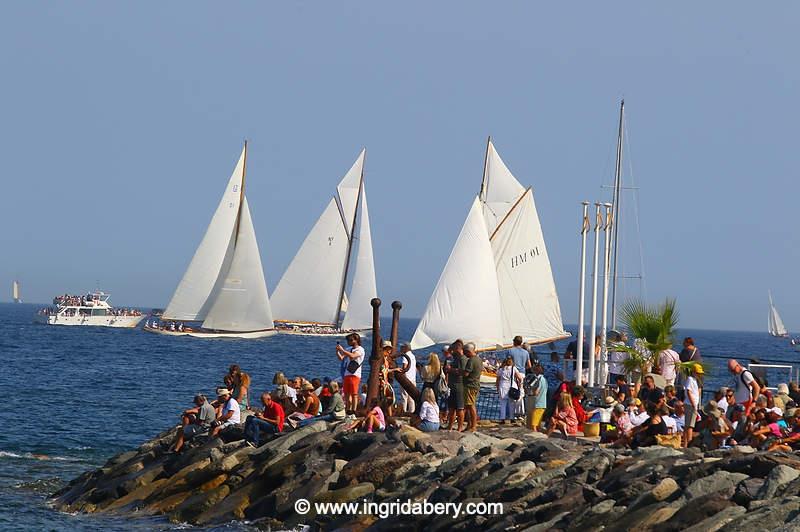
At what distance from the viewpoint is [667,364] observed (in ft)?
81.7

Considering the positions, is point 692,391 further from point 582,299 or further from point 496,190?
point 496,190

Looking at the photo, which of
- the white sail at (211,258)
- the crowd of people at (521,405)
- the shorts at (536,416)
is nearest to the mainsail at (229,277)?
the white sail at (211,258)

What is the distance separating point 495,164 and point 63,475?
23156 mm

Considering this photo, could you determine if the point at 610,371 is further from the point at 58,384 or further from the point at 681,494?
the point at 58,384

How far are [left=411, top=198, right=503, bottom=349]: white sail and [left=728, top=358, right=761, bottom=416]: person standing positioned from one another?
46.7 feet

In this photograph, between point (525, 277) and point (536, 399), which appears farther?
point (525, 277)

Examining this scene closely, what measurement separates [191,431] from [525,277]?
20338 mm

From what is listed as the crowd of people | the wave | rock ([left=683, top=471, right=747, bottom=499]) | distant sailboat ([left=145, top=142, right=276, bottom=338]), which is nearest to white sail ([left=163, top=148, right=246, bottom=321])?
distant sailboat ([left=145, top=142, right=276, bottom=338])

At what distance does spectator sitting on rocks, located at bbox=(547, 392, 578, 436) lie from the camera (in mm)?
21484

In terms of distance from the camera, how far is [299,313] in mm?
89000

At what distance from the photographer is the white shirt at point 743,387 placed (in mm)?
20656

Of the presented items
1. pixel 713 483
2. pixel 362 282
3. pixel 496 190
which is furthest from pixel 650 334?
pixel 362 282

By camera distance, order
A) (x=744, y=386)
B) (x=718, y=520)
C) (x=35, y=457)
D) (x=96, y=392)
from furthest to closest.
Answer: (x=96, y=392)
(x=35, y=457)
(x=744, y=386)
(x=718, y=520)

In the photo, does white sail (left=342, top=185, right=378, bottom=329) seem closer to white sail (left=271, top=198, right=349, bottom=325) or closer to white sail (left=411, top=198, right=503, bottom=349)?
white sail (left=271, top=198, right=349, bottom=325)
